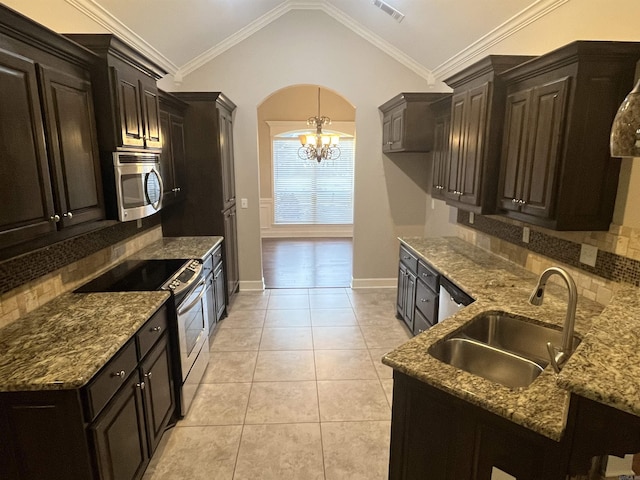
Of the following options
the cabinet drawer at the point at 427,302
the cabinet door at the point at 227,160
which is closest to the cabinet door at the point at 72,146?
the cabinet door at the point at 227,160

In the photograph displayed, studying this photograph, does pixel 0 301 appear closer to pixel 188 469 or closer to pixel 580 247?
pixel 188 469

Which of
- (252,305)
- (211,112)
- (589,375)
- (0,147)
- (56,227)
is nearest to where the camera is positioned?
(589,375)

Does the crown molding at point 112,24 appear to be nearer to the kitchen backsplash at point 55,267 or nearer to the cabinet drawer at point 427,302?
the kitchen backsplash at point 55,267

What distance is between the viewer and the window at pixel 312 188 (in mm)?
9125

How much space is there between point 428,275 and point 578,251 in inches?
46.7

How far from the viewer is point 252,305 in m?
4.93

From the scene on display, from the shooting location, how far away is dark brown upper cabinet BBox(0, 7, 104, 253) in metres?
1.63

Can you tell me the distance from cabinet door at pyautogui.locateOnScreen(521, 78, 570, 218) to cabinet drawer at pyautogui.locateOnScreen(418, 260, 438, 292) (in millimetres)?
971

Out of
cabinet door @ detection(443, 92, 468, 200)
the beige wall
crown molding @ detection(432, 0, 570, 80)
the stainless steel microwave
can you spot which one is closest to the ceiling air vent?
crown molding @ detection(432, 0, 570, 80)

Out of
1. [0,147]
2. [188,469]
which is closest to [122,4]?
[0,147]

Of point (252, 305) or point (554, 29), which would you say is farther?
point (252, 305)

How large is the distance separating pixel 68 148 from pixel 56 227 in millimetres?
424

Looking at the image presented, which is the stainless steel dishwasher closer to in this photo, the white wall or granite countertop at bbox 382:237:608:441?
granite countertop at bbox 382:237:608:441

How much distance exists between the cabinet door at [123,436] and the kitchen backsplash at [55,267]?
735 mm
